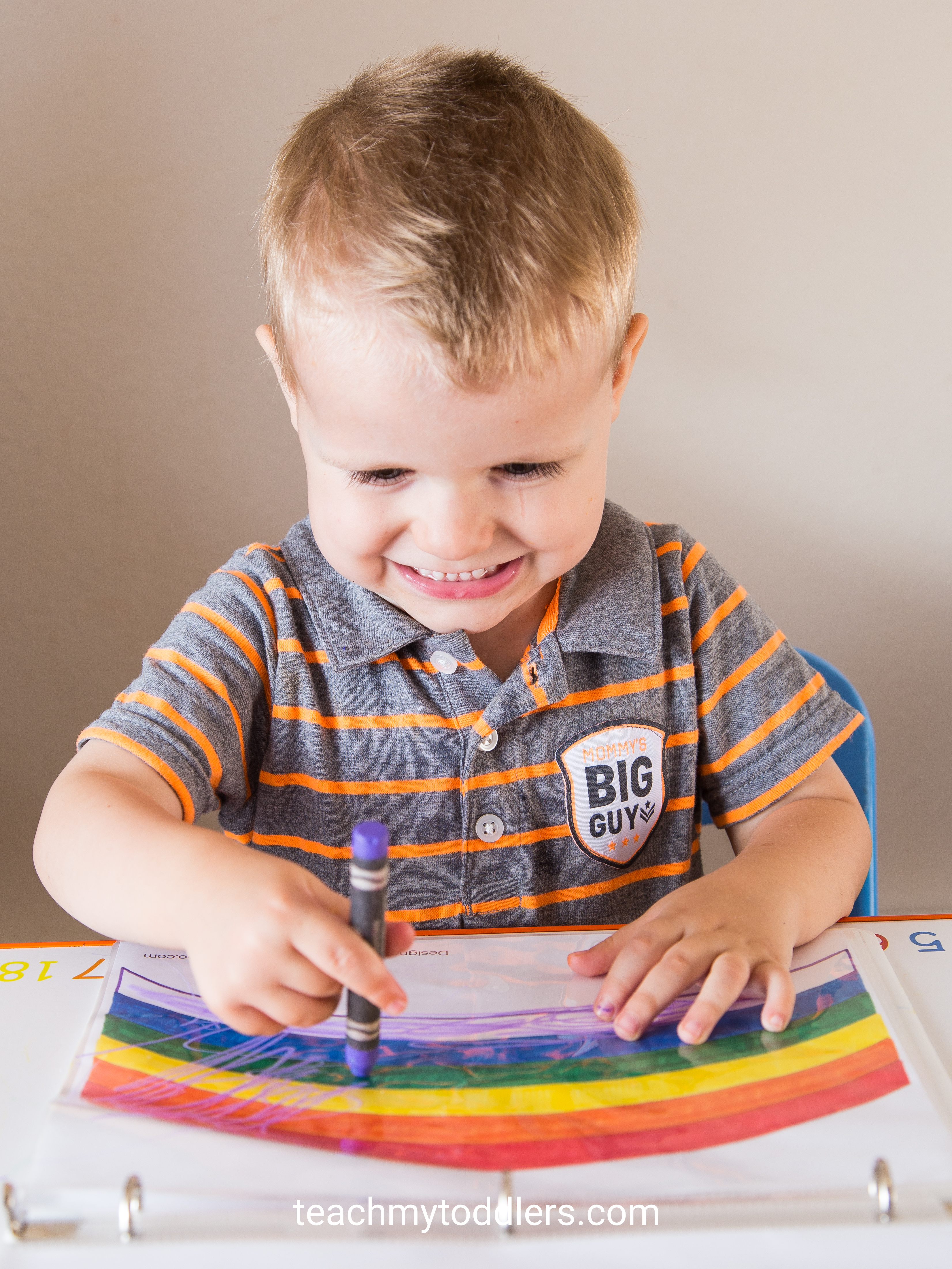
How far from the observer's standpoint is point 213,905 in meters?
0.46

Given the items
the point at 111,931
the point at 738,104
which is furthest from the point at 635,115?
the point at 111,931

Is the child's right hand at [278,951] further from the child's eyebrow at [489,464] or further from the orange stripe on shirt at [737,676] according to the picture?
the orange stripe on shirt at [737,676]

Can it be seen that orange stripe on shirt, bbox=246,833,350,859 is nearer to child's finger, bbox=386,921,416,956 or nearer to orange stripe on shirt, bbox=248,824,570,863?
orange stripe on shirt, bbox=248,824,570,863

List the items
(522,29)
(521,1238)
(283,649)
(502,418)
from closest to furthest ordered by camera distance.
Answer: (521,1238) < (502,418) < (283,649) < (522,29)

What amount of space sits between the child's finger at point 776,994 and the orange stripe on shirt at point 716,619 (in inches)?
10.3

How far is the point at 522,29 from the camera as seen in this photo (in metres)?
1.02

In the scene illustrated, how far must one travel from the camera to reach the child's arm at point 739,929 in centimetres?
49

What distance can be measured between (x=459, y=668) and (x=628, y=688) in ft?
0.37

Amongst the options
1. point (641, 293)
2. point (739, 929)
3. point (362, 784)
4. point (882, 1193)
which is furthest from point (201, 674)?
point (641, 293)

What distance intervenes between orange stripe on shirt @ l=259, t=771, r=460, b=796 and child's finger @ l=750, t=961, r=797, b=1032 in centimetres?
24

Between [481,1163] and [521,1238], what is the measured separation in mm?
32

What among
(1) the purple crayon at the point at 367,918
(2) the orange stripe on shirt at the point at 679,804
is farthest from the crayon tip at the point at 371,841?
(2) the orange stripe on shirt at the point at 679,804

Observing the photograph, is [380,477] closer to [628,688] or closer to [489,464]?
[489,464]

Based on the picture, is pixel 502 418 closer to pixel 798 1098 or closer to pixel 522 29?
pixel 798 1098
